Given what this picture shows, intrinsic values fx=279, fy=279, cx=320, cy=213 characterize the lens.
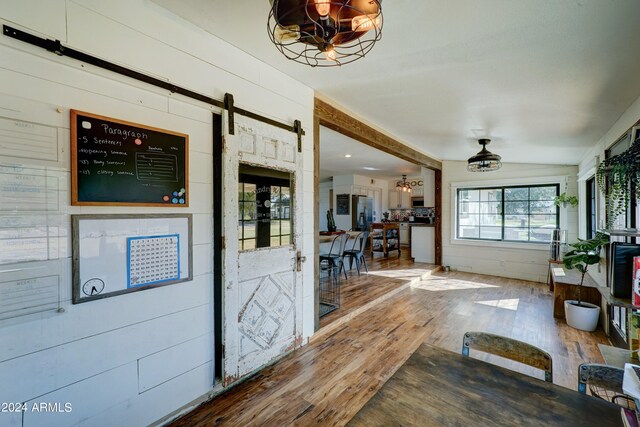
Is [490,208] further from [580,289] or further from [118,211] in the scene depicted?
[118,211]

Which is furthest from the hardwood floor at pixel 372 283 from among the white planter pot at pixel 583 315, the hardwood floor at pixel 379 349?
the white planter pot at pixel 583 315

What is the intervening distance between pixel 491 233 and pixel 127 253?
676 cm

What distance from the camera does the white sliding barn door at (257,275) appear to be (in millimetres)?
2098

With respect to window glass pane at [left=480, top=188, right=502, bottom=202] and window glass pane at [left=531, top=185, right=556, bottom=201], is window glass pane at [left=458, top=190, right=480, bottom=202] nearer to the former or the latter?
window glass pane at [left=480, top=188, right=502, bottom=202]

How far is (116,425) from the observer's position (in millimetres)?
1577

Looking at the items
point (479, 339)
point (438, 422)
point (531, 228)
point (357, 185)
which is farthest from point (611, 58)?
point (357, 185)

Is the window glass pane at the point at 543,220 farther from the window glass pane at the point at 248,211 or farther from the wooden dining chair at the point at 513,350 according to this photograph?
the window glass pane at the point at 248,211

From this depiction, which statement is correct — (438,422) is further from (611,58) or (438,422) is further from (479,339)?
(611,58)

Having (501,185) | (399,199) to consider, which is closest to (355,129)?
(501,185)

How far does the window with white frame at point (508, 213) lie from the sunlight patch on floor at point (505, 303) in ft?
6.68

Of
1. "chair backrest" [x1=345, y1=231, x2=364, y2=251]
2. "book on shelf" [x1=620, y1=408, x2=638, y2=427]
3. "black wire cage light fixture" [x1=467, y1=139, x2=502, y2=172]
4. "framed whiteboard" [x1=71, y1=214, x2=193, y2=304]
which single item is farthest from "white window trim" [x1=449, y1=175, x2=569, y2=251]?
"framed whiteboard" [x1=71, y1=214, x2=193, y2=304]

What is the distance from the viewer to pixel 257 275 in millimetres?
2334

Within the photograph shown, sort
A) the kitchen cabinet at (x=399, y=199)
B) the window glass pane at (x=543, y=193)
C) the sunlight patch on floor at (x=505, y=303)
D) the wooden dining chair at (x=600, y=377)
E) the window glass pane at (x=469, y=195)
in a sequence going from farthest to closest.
Result: the kitchen cabinet at (x=399, y=199) → the window glass pane at (x=469, y=195) → the window glass pane at (x=543, y=193) → the sunlight patch on floor at (x=505, y=303) → the wooden dining chair at (x=600, y=377)

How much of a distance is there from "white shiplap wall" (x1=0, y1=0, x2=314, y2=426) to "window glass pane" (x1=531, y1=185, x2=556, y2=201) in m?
6.06
